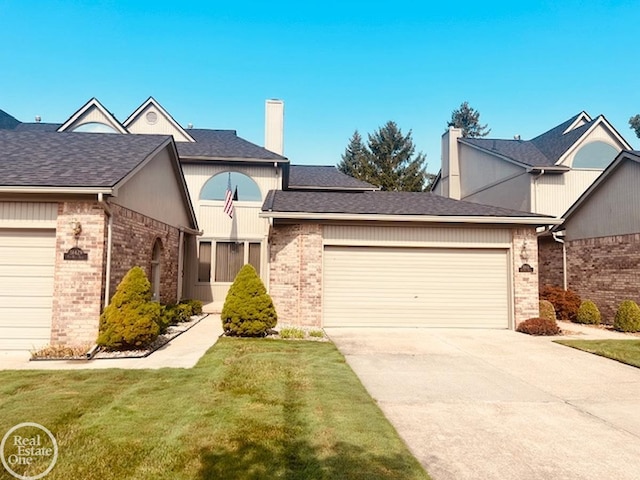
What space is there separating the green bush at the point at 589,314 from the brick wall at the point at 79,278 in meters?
14.7

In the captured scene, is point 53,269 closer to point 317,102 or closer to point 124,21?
point 124,21

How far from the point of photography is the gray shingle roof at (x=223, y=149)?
599 inches

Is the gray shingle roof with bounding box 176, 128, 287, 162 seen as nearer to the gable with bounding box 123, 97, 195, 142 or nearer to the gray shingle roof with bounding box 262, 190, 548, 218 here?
the gable with bounding box 123, 97, 195, 142

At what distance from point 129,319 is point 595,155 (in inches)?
797

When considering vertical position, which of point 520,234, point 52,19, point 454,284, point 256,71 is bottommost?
point 454,284

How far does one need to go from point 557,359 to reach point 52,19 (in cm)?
1645

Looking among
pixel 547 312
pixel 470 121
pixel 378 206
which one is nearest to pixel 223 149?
pixel 378 206

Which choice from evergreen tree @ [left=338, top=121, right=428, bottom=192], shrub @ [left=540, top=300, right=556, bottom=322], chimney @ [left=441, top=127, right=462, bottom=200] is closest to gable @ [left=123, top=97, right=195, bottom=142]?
chimney @ [left=441, top=127, right=462, bottom=200]

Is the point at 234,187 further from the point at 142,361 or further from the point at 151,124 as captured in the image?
the point at 142,361

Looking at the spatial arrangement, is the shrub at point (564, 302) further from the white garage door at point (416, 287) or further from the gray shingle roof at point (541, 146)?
the gray shingle roof at point (541, 146)

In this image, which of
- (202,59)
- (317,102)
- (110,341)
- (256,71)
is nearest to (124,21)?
(202,59)

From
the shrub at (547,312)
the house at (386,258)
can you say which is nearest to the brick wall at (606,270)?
the shrub at (547,312)

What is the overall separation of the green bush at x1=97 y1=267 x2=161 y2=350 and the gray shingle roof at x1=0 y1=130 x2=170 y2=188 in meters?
2.18

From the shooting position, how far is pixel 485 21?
531 inches
